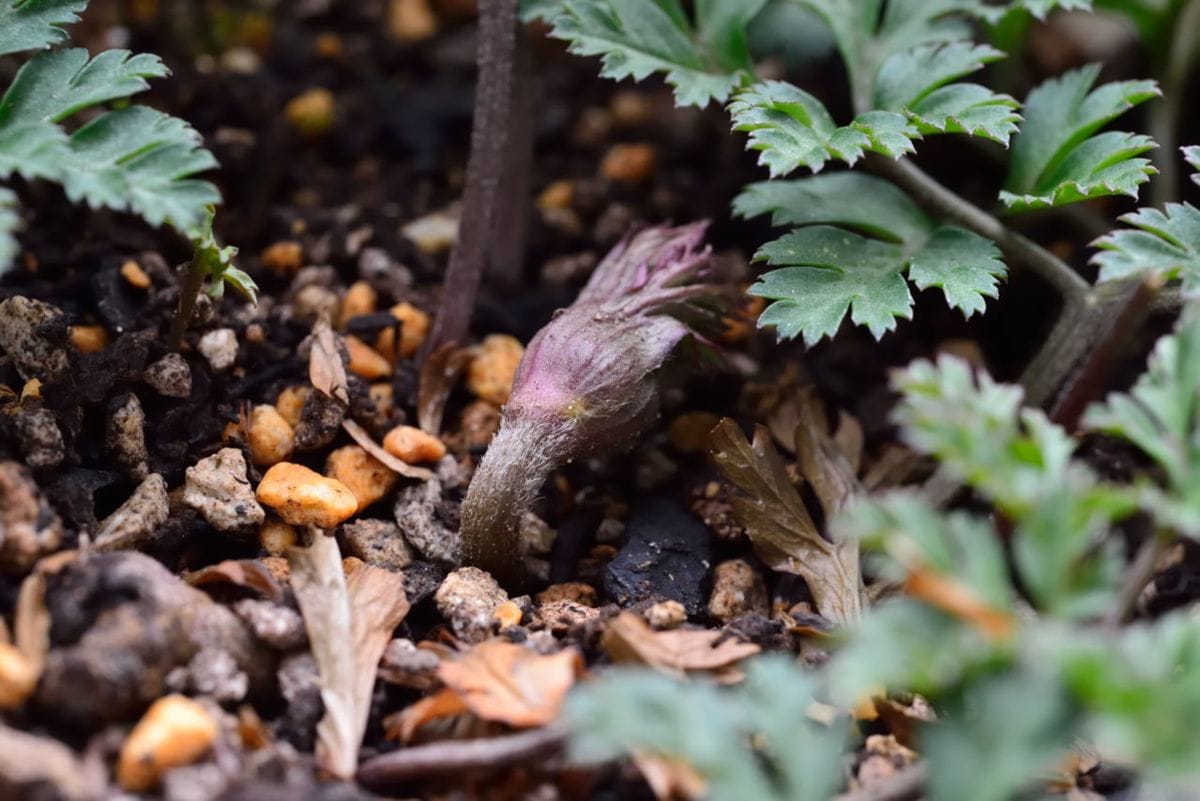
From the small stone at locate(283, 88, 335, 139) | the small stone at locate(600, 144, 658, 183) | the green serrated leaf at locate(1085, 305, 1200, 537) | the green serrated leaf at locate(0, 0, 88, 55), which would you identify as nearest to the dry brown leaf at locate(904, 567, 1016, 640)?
the green serrated leaf at locate(1085, 305, 1200, 537)

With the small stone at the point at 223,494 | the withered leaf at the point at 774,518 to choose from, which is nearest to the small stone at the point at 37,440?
the small stone at the point at 223,494

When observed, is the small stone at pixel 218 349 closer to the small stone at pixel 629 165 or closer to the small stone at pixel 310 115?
the small stone at pixel 310 115

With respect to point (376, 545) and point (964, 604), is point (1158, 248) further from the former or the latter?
point (376, 545)

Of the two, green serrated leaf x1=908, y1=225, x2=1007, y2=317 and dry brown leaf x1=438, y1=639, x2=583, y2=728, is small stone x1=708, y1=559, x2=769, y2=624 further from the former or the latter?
green serrated leaf x1=908, y1=225, x2=1007, y2=317

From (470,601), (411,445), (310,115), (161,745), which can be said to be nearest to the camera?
(161,745)

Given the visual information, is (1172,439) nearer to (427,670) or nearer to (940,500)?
(940,500)

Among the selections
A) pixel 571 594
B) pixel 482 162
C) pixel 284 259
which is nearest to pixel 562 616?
pixel 571 594
